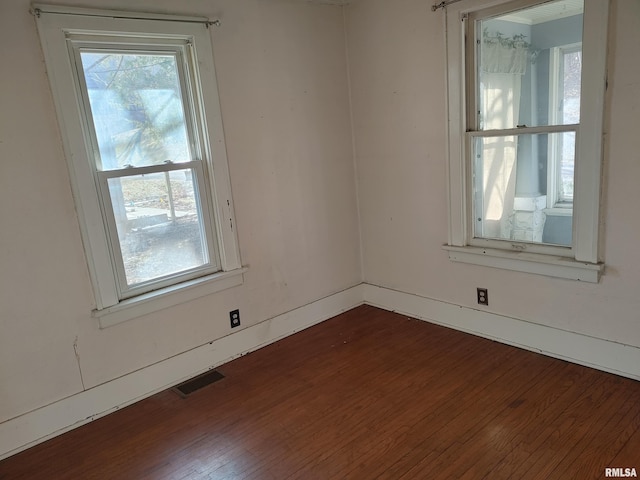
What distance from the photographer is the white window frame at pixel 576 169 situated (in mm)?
2311

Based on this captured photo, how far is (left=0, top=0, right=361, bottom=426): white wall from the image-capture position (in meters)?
2.26

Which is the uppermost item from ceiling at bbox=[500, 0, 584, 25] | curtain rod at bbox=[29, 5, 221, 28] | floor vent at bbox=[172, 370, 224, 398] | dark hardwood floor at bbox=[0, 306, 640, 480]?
curtain rod at bbox=[29, 5, 221, 28]

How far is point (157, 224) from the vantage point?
2.75 meters

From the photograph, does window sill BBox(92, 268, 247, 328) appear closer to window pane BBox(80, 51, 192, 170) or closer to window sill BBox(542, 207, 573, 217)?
window pane BBox(80, 51, 192, 170)

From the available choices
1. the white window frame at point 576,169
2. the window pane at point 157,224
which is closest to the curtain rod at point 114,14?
the window pane at point 157,224

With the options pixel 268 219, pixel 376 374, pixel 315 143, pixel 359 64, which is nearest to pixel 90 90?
pixel 268 219

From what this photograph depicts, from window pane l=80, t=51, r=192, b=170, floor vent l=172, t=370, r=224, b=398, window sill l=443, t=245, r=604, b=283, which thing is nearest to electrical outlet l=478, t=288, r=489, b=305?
window sill l=443, t=245, r=604, b=283

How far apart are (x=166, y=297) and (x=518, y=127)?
2376mm

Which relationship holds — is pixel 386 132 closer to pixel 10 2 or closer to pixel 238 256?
pixel 238 256

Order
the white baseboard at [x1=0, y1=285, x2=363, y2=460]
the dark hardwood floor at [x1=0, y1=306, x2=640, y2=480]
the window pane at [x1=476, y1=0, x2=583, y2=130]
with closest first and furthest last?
the dark hardwood floor at [x1=0, y1=306, x2=640, y2=480] < the white baseboard at [x1=0, y1=285, x2=363, y2=460] < the window pane at [x1=476, y1=0, x2=583, y2=130]

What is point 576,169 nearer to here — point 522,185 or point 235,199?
point 522,185

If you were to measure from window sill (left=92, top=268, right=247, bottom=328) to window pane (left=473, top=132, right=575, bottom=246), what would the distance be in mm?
1702

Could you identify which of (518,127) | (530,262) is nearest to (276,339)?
(530,262)

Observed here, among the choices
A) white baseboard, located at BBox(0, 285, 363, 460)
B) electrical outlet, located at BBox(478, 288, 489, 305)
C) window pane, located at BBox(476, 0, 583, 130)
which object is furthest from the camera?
electrical outlet, located at BBox(478, 288, 489, 305)
